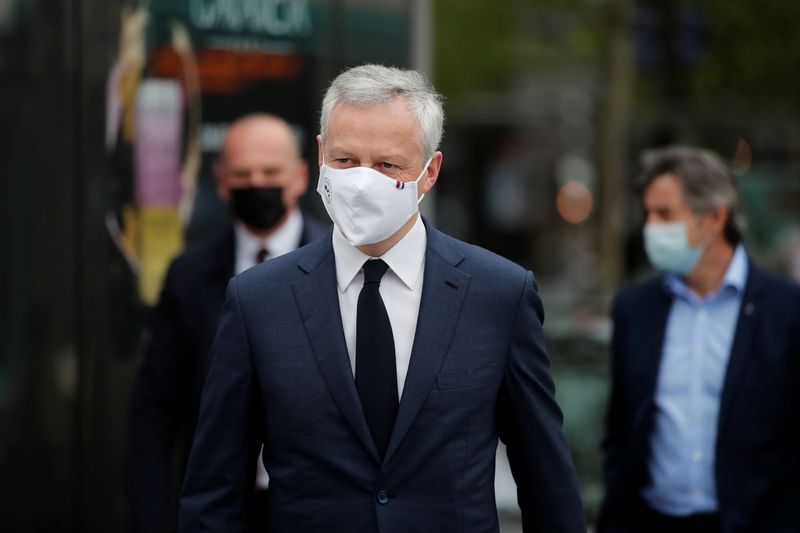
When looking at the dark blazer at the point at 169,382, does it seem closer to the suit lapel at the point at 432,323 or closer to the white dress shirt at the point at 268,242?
the white dress shirt at the point at 268,242

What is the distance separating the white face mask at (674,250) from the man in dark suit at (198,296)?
1.15 metres

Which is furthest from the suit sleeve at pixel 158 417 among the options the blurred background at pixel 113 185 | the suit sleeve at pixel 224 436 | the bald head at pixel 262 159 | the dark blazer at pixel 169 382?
the suit sleeve at pixel 224 436

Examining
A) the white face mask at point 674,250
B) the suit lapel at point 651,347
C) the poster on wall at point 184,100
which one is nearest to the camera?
the suit lapel at point 651,347

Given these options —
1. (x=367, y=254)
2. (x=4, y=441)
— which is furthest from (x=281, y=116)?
(x=367, y=254)

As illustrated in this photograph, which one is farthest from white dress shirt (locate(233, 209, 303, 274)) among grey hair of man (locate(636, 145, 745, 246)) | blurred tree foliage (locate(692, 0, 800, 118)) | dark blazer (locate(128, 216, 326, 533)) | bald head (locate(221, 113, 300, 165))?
blurred tree foliage (locate(692, 0, 800, 118))

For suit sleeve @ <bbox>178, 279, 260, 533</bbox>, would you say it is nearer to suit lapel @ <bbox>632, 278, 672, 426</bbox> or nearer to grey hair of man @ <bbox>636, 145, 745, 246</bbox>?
suit lapel @ <bbox>632, 278, 672, 426</bbox>

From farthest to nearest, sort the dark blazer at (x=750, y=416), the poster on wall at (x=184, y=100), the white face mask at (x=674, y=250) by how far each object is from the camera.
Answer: the poster on wall at (x=184, y=100) < the white face mask at (x=674, y=250) < the dark blazer at (x=750, y=416)

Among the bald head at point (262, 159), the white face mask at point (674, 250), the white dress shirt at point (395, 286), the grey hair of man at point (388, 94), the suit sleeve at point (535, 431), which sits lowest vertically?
the suit sleeve at point (535, 431)

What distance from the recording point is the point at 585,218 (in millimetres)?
29984

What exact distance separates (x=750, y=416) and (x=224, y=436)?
80.0 inches

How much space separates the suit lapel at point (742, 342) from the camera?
432 cm

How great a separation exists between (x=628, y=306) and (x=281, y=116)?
2025mm

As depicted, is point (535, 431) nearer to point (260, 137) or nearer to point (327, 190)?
point (327, 190)

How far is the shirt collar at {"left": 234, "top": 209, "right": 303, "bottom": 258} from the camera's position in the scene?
15.1 feet
